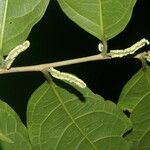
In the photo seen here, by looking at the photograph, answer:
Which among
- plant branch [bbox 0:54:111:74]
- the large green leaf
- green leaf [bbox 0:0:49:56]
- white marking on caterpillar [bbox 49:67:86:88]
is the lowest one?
the large green leaf

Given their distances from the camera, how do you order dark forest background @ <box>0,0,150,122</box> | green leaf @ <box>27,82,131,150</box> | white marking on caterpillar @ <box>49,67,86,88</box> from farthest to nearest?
dark forest background @ <box>0,0,150,122</box>
green leaf @ <box>27,82,131,150</box>
white marking on caterpillar @ <box>49,67,86,88</box>

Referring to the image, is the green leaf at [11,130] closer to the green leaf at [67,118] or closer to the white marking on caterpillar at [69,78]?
the green leaf at [67,118]

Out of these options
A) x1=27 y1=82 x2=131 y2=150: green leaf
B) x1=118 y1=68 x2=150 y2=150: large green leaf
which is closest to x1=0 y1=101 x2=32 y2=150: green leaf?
x1=27 y1=82 x2=131 y2=150: green leaf

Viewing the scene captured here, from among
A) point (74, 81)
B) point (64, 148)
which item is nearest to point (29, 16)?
point (74, 81)

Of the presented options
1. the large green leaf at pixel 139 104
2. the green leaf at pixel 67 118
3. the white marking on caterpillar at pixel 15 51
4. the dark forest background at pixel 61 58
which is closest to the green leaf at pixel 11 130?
the green leaf at pixel 67 118

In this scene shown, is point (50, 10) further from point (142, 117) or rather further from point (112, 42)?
point (142, 117)

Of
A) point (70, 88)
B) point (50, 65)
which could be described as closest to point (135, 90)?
point (70, 88)

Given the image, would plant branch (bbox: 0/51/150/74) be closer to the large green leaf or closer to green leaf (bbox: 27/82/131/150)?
green leaf (bbox: 27/82/131/150)

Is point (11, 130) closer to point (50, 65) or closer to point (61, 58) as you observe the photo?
point (50, 65)
